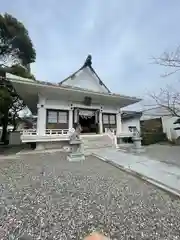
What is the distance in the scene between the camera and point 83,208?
280cm

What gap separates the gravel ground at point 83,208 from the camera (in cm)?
218

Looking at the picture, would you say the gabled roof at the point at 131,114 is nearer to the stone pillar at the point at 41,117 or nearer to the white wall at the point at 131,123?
the white wall at the point at 131,123

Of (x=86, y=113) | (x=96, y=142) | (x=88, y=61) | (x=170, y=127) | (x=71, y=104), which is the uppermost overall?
(x=88, y=61)

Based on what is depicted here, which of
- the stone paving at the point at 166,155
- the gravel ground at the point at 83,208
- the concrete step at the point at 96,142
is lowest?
the gravel ground at the point at 83,208

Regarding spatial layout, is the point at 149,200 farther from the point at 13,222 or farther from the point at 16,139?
the point at 16,139

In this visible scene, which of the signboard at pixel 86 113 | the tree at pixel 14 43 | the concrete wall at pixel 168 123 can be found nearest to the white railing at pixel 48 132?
the signboard at pixel 86 113

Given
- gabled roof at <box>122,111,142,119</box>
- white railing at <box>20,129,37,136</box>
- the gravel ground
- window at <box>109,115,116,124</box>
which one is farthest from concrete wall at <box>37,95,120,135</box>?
gabled roof at <box>122,111,142,119</box>

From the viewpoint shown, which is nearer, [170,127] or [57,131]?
[57,131]

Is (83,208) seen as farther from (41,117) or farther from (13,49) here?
(13,49)

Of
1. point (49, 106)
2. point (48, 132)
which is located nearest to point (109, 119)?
point (49, 106)

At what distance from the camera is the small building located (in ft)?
35.1

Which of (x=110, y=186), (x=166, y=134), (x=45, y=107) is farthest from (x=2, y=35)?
(x=166, y=134)

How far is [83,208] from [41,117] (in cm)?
934

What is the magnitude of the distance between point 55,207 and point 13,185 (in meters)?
1.77
